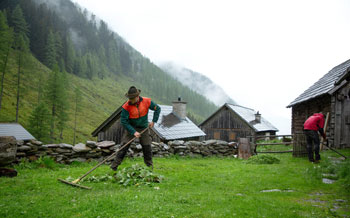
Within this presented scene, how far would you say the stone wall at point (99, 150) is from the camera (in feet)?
28.9

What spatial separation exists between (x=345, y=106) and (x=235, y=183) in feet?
34.7

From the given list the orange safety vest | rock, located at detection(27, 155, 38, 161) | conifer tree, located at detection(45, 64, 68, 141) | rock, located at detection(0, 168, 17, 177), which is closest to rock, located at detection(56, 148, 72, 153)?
rock, located at detection(27, 155, 38, 161)

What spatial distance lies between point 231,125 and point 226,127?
0.80 m

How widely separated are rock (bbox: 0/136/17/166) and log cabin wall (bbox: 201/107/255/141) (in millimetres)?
29146

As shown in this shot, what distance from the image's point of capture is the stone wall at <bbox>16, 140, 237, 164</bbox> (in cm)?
880

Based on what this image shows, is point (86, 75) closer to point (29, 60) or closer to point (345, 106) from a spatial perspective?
point (29, 60)

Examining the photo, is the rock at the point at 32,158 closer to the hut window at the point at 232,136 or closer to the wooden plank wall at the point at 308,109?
the wooden plank wall at the point at 308,109

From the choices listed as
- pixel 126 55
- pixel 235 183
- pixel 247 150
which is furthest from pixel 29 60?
pixel 126 55

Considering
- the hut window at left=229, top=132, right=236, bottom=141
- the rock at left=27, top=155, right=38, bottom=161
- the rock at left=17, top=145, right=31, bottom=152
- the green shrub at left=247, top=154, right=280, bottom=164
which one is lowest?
the hut window at left=229, top=132, right=236, bottom=141

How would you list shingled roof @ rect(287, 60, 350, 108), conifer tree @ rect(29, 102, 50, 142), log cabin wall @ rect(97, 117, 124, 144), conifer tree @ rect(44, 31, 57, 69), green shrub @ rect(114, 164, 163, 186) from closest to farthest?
green shrub @ rect(114, 164, 163, 186) < shingled roof @ rect(287, 60, 350, 108) < log cabin wall @ rect(97, 117, 124, 144) < conifer tree @ rect(29, 102, 50, 142) < conifer tree @ rect(44, 31, 57, 69)

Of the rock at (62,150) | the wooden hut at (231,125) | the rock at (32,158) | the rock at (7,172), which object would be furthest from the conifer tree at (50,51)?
the rock at (7,172)

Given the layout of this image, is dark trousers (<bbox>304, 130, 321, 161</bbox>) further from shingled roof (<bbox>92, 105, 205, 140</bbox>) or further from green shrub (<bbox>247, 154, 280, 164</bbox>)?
shingled roof (<bbox>92, 105, 205, 140</bbox>)

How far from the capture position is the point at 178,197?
523cm

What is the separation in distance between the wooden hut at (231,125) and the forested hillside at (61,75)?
100ft
